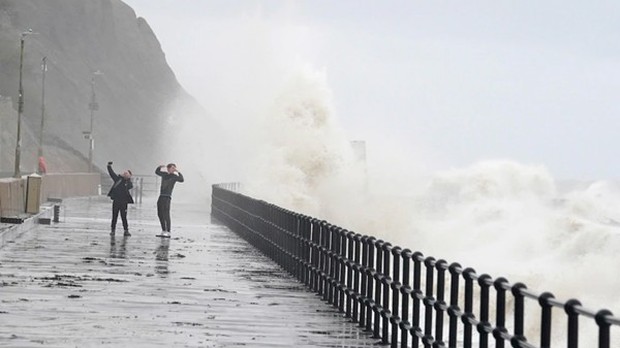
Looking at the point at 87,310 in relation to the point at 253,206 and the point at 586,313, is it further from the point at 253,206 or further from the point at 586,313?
the point at 253,206

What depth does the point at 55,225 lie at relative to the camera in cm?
4791

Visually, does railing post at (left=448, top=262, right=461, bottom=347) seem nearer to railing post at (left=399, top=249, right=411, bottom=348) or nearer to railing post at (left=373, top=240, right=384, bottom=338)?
railing post at (left=399, top=249, right=411, bottom=348)

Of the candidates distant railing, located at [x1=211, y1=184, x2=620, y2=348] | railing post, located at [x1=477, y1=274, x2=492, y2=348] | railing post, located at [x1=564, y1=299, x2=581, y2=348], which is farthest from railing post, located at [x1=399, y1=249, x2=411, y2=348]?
railing post, located at [x1=564, y1=299, x2=581, y2=348]

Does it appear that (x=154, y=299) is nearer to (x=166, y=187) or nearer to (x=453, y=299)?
(x=453, y=299)

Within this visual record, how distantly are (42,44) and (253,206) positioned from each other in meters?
148

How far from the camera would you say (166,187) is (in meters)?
41.3

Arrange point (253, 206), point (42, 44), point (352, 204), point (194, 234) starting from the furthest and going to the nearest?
point (42, 44) < point (352, 204) < point (194, 234) < point (253, 206)

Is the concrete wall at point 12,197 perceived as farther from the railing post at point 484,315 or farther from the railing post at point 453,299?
the railing post at point 484,315

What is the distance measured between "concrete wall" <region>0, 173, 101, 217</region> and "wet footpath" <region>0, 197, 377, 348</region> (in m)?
2.63

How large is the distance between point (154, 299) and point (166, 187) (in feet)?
62.2

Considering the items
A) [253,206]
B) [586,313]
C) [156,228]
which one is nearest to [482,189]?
[156,228]

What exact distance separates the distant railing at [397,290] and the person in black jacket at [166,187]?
10.9 feet

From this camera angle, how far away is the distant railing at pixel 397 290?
10805 mm

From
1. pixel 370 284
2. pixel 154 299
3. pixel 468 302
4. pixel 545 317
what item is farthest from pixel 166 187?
pixel 545 317
